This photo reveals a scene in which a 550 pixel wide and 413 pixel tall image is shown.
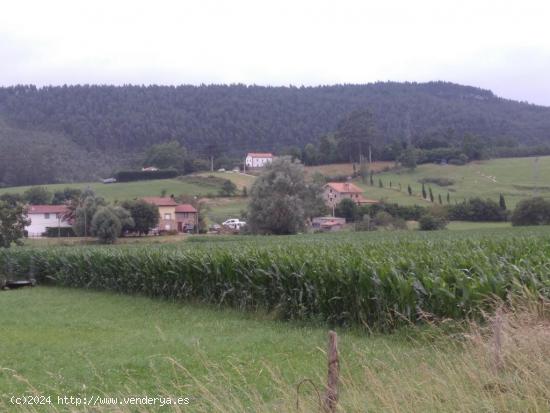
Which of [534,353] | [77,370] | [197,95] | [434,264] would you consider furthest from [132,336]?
[197,95]

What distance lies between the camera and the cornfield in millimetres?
10727

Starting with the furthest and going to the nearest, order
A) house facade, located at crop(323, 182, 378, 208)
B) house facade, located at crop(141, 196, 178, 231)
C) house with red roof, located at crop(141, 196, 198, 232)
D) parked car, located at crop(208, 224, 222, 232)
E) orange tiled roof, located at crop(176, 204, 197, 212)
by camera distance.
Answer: house facade, located at crop(323, 182, 378, 208)
orange tiled roof, located at crop(176, 204, 197, 212)
parked car, located at crop(208, 224, 222, 232)
house with red roof, located at crop(141, 196, 198, 232)
house facade, located at crop(141, 196, 178, 231)

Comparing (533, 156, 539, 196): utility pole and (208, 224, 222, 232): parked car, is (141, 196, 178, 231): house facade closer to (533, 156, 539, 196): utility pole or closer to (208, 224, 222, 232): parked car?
(208, 224, 222, 232): parked car

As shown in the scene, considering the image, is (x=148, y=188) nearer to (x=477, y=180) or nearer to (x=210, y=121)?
(x=210, y=121)

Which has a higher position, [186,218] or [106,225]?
Answer: [106,225]

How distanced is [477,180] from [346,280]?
270 feet

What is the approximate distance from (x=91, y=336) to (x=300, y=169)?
52354 millimetres

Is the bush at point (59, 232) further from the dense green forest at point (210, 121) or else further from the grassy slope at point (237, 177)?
the dense green forest at point (210, 121)

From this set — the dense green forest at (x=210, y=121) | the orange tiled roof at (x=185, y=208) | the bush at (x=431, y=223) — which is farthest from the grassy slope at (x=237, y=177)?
the bush at (x=431, y=223)

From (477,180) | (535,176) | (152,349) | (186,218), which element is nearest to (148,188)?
(186,218)

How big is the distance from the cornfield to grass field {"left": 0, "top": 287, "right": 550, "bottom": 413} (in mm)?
581

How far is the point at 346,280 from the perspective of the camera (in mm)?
13141

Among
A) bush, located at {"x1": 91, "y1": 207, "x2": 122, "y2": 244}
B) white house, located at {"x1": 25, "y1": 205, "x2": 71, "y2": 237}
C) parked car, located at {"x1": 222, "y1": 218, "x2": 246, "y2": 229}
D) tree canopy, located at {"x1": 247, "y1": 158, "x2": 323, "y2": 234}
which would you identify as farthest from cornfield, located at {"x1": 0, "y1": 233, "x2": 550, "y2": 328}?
white house, located at {"x1": 25, "y1": 205, "x2": 71, "y2": 237}

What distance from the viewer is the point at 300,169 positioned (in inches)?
2544
